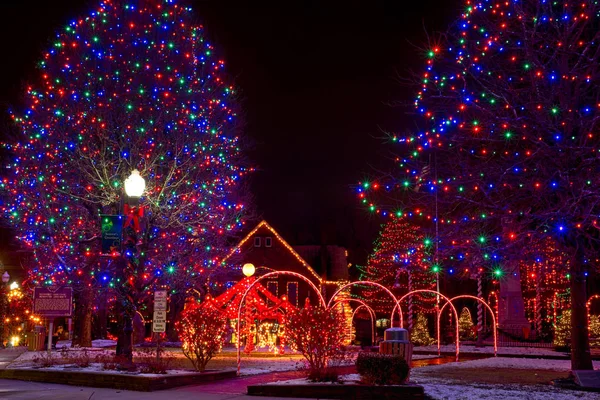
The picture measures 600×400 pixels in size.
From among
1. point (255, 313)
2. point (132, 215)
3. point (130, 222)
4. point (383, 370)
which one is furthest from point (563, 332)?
point (132, 215)

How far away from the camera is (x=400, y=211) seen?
18.2 metres

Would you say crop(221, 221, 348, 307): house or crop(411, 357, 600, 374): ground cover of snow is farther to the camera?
crop(221, 221, 348, 307): house

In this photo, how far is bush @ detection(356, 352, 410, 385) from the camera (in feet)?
49.1

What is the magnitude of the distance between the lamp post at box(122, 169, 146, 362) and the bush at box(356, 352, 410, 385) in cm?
666

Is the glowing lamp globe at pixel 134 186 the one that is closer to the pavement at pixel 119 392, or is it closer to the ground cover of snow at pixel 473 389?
the pavement at pixel 119 392

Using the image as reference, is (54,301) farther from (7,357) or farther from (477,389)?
(477,389)

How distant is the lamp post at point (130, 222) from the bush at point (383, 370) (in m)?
6.66

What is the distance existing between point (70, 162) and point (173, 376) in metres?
9.77

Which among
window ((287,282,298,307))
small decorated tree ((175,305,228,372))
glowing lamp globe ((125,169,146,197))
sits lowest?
small decorated tree ((175,305,228,372))

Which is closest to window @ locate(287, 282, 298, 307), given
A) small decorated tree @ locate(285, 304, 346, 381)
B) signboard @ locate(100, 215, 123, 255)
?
small decorated tree @ locate(285, 304, 346, 381)

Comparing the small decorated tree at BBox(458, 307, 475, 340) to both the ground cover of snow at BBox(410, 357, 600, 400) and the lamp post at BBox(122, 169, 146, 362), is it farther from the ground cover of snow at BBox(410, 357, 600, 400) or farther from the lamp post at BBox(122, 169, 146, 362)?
the lamp post at BBox(122, 169, 146, 362)

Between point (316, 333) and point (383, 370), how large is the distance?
8.26 ft

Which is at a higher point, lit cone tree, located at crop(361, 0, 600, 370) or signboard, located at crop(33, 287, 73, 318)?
lit cone tree, located at crop(361, 0, 600, 370)

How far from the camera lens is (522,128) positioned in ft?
53.4
